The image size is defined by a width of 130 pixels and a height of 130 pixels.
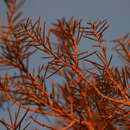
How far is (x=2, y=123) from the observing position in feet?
2.93

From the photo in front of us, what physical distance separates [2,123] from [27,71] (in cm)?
27

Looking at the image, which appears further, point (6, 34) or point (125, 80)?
point (125, 80)

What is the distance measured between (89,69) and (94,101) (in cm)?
22

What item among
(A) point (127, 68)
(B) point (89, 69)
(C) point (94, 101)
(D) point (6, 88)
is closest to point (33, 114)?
(D) point (6, 88)

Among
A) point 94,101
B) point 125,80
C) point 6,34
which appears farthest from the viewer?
point 125,80

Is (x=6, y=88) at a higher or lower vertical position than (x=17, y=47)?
lower

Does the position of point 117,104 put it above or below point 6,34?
below

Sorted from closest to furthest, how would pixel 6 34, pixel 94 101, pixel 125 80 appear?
1. pixel 6 34
2. pixel 94 101
3. pixel 125 80

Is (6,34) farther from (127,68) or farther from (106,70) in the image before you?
(127,68)

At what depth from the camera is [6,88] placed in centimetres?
84

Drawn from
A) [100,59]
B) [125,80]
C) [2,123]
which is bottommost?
[2,123]

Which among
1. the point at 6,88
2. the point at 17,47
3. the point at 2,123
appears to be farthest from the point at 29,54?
the point at 2,123

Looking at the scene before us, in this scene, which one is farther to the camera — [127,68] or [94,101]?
[127,68]

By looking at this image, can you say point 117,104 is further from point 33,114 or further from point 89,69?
point 33,114
